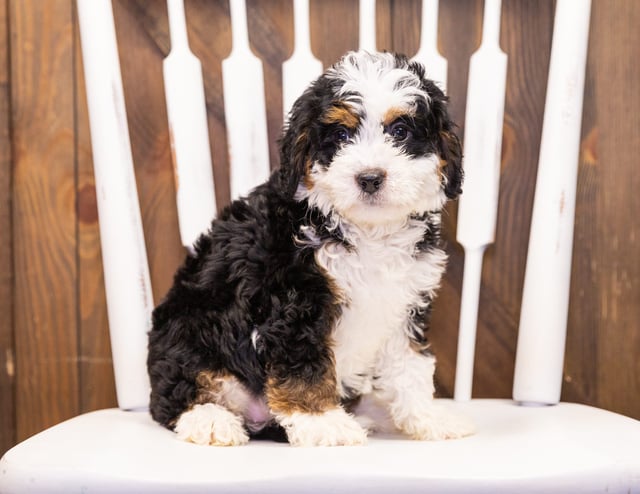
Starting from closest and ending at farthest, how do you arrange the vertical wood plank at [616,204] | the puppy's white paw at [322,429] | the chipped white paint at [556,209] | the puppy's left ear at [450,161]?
the puppy's white paw at [322,429]
the puppy's left ear at [450,161]
the chipped white paint at [556,209]
the vertical wood plank at [616,204]

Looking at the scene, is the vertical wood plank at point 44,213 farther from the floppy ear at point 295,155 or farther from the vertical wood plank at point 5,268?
the floppy ear at point 295,155

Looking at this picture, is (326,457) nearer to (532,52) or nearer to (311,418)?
(311,418)

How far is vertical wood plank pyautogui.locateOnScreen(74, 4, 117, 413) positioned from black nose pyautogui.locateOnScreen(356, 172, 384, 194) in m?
0.94

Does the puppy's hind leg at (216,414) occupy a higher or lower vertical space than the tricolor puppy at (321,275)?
lower

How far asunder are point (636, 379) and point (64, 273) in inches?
59.7

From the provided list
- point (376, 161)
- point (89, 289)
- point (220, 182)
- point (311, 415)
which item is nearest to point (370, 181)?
point (376, 161)

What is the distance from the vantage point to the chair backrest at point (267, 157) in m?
1.57

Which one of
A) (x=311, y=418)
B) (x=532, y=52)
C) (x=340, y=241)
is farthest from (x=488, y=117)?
(x=311, y=418)

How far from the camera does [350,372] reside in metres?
1.50

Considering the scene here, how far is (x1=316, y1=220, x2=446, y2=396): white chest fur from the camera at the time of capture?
1.39 m

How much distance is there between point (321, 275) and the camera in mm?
1370

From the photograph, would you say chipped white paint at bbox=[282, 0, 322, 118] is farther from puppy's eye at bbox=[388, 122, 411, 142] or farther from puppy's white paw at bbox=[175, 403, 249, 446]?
puppy's white paw at bbox=[175, 403, 249, 446]

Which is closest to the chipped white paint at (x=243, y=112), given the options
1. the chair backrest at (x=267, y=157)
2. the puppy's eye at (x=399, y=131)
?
the chair backrest at (x=267, y=157)

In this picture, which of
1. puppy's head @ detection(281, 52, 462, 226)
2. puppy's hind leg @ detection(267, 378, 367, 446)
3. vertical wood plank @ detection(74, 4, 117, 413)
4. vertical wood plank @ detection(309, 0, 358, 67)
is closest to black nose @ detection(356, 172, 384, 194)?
puppy's head @ detection(281, 52, 462, 226)
